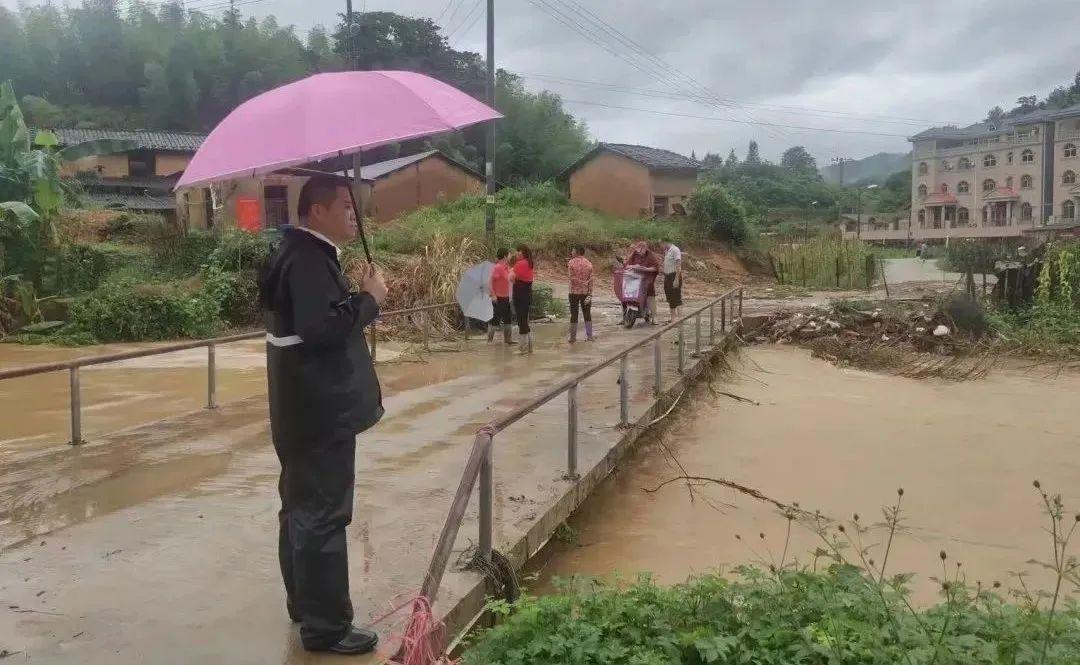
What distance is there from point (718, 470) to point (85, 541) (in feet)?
16.3

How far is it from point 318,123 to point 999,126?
6693 cm

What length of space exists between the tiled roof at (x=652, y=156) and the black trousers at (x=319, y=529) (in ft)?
115

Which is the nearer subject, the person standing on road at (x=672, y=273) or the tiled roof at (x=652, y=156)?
the person standing on road at (x=672, y=273)

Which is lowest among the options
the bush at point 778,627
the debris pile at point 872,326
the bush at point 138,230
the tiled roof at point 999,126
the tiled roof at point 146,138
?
the bush at point 778,627

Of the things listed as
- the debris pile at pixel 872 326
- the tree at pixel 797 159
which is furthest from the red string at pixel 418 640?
the tree at pixel 797 159

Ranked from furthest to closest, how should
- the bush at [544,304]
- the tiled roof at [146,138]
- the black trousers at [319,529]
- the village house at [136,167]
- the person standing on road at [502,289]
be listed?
the tiled roof at [146,138], the village house at [136,167], the bush at [544,304], the person standing on road at [502,289], the black trousers at [319,529]

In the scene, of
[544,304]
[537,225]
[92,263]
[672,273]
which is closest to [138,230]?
[92,263]

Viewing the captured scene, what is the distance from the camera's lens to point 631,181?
3781 cm

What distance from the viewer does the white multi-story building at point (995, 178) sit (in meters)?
51.7

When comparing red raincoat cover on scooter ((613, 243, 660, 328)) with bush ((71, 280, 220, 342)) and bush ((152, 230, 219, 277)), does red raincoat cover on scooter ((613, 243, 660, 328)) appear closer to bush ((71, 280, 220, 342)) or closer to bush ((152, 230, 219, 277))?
bush ((71, 280, 220, 342))

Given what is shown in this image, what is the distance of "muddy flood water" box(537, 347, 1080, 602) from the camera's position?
18.4ft

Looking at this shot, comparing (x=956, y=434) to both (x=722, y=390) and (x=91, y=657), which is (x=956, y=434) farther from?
(x=91, y=657)

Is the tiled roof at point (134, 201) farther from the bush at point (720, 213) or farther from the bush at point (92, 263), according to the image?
the bush at point (720, 213)

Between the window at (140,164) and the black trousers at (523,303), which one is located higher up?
the window at (140,164)
